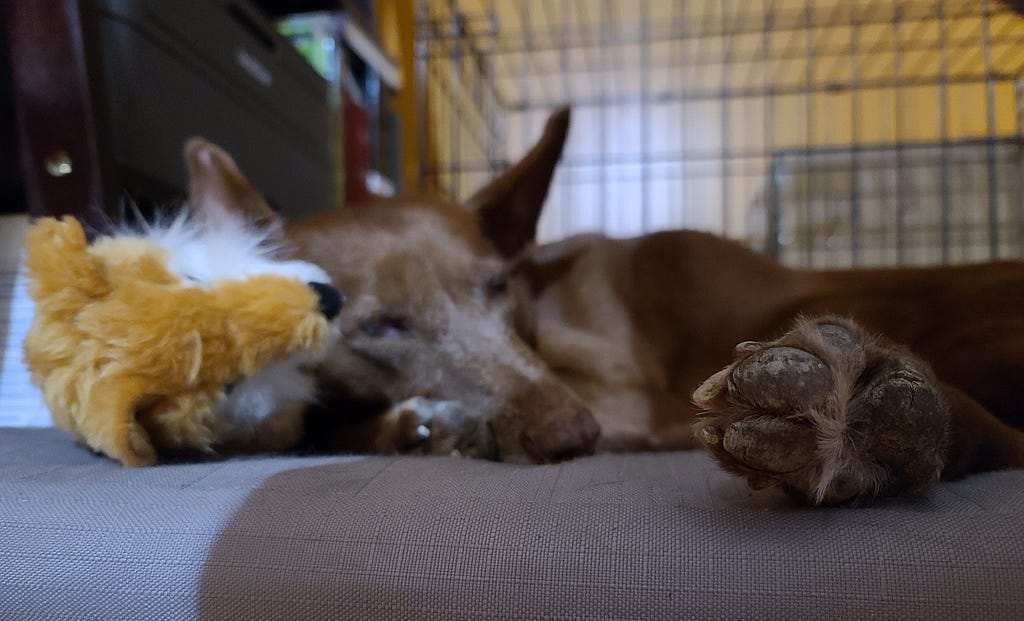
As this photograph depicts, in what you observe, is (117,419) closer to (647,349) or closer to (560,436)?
(560,436)

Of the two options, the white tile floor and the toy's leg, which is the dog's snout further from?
the white tile floor

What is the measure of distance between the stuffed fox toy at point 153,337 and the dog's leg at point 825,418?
0.47 m

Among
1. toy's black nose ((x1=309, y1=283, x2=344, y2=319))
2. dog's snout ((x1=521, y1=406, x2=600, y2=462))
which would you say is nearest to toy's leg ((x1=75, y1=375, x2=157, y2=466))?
toy's black nose ((x1=309, y1=283, x2=344, y2=319))

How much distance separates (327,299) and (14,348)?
1.85 ft

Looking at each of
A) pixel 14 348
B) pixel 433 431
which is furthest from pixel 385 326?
pixel 14 348

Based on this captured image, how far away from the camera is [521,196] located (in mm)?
1344

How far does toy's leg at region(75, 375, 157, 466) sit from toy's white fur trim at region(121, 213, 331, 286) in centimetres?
14

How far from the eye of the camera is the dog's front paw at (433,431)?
96 centimetres

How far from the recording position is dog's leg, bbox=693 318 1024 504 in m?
0.50

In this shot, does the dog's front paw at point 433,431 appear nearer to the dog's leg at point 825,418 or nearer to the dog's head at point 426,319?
the dog's head at point 426,319

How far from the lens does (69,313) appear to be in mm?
769

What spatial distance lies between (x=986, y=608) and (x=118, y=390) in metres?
0.73

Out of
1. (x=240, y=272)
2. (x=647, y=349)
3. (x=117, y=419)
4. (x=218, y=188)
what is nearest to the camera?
(x=117, y=419)

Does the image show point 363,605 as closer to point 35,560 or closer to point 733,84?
point 35,560
